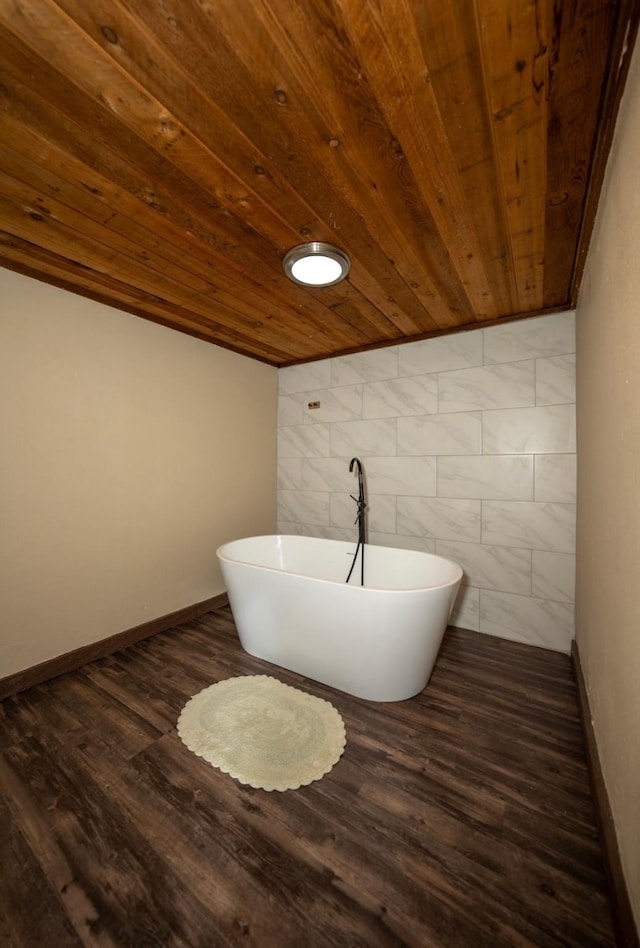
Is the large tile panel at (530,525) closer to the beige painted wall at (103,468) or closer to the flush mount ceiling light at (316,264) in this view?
the flush mount ceiling light at (316,264)

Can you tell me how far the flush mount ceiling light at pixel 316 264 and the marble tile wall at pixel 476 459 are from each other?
1248 millimetres

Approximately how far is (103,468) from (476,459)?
2606mm

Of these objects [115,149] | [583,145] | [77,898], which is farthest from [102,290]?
[77,898]

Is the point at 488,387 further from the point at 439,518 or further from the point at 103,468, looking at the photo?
the point at 103,468

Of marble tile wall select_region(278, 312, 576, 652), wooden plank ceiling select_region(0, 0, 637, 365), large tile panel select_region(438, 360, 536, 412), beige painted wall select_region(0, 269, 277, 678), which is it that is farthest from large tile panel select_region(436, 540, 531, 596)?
beige painted wall select_region(0, 269, 277, 678)

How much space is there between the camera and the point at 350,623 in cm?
185

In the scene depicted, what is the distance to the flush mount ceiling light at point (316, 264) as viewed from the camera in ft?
5.51

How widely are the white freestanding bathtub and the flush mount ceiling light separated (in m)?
1.59

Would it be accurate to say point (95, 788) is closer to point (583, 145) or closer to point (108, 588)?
point (108, 588)

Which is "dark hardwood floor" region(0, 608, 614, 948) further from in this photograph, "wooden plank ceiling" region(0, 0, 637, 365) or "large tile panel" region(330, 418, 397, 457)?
"wooden plank ceiling" region(0, 0, 637, 365)

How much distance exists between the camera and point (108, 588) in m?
2.38

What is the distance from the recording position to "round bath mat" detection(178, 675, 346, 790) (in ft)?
4.75

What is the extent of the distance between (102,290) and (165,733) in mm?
2487

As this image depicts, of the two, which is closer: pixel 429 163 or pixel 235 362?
pixel 429 163
